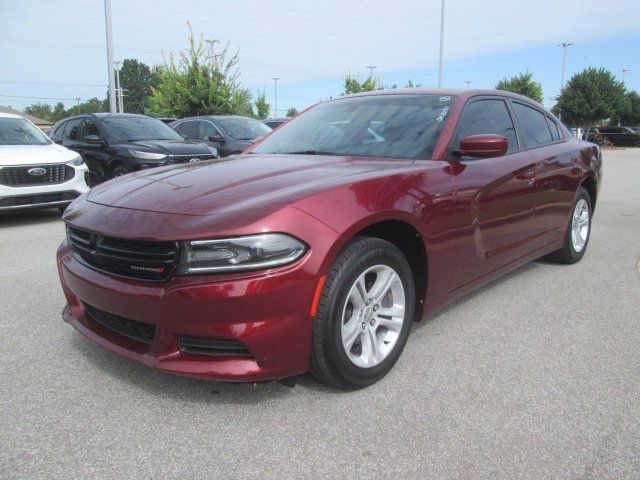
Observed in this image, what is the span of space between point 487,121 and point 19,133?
7296mm

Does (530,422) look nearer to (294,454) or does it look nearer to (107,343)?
(294,454)

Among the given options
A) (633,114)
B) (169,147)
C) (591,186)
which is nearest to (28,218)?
(169,147)

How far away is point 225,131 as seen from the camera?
11352 millimetres

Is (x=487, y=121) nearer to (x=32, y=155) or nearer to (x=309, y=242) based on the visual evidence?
(x=309, y=242)

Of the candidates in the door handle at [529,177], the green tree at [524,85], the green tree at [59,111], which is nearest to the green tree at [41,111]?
the green tree at [59,111]

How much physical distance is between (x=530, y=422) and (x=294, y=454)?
1063 mm

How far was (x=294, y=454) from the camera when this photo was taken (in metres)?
2.19

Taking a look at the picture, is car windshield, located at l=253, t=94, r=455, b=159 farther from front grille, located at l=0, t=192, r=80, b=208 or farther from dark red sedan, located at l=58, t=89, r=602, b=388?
front grille, located at l=0, t=192, r=80, b=208

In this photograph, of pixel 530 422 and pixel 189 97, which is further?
pixel 189 97

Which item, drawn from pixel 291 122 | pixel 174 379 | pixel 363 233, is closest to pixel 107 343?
pixel 174 379

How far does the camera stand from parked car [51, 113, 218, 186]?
9.00 meters

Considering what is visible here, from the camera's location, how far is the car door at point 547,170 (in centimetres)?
420

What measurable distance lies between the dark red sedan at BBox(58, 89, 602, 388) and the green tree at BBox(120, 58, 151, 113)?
115m

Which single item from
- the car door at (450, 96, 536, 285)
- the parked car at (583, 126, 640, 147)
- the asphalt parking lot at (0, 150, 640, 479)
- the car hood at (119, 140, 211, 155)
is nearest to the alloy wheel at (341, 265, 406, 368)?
the asphalt parking lot at (0, 150, 640, 479)
